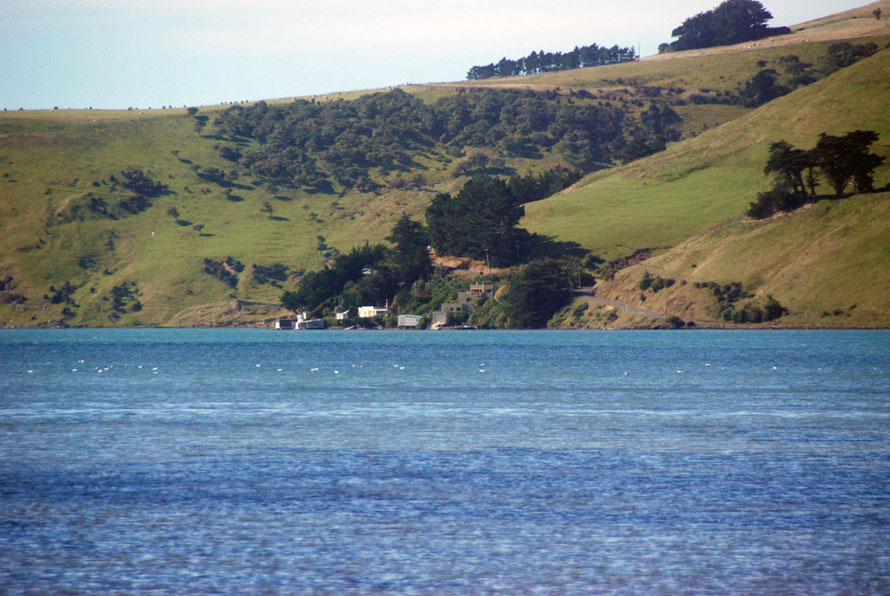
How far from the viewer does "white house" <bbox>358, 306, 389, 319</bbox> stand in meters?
197

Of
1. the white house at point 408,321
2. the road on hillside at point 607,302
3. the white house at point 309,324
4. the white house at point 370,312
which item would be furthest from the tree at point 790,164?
the white house at point 309,324

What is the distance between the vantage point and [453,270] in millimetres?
197125

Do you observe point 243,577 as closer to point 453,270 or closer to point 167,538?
point 167,538

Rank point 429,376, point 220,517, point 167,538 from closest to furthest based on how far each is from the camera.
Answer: point 167,538
point 220,517
point 429,376

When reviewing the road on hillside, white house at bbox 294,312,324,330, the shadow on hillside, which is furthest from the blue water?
white house at bbox 294,312,324,330

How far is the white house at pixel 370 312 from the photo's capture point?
197 meters

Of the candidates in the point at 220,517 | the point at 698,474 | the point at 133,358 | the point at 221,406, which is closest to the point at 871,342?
the point at 133,358

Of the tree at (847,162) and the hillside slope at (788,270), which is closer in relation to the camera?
the hillside slope at (788,270)

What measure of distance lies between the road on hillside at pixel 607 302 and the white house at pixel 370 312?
41.1m

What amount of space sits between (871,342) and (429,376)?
214 feet

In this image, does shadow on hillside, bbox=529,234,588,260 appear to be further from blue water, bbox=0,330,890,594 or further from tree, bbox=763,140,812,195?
blue water, bbox=0,330,890,594

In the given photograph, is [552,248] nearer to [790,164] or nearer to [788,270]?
[790,164]

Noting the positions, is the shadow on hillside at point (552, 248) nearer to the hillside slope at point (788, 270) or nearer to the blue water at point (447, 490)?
the hillside slope at point (788, 270)

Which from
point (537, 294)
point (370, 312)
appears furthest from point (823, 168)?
point (370, 312)
